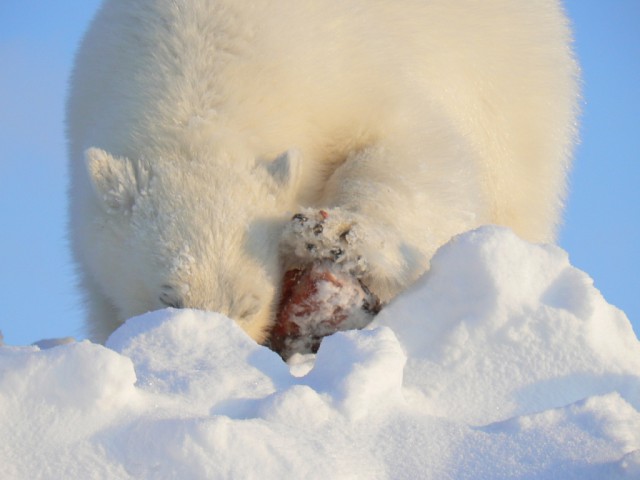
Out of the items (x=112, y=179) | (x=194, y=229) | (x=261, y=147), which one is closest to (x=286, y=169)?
(x=261, y=147)

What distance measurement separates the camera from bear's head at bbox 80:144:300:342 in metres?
4.68

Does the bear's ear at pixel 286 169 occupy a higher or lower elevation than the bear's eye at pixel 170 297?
higher

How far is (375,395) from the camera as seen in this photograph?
2842 millimetres

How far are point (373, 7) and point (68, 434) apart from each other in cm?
420

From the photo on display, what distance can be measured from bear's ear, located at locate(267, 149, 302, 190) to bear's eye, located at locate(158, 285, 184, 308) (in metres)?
0.81

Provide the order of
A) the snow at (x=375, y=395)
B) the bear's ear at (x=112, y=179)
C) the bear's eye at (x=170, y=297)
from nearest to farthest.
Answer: the snow at (x=375, y=395), the bear's eye at (x=170, y=297), the bear's ear at (x=112, y=179)

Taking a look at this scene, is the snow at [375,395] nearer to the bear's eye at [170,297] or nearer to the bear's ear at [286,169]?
the bear's eye at [170,297]

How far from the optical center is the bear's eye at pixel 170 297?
15.3ft

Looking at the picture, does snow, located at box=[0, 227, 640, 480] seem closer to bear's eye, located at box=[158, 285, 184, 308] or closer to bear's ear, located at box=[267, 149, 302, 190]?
bear's eye, located at box=[158, 285, 184, 308]

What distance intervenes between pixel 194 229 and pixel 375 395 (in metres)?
2.08

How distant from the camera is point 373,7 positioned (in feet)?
19.9

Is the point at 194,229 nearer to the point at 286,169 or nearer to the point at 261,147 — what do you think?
the point at 286,169

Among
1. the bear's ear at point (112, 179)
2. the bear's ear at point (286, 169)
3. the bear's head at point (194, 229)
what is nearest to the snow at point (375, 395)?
the bear's head at point (194, 229)

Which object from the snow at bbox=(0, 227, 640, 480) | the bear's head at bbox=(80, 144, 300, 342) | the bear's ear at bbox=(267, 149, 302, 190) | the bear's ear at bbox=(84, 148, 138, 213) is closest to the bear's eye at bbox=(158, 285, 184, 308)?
the bear's head at bbox=(80, 144, 300, 342)
